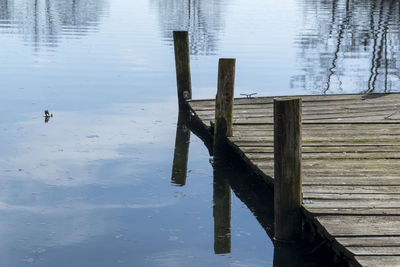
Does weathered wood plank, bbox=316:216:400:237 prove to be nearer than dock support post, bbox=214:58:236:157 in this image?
Yes

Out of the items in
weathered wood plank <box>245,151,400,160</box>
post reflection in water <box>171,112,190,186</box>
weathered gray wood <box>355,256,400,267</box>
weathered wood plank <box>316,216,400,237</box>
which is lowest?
post reflection in water <box>171,112,190,186</box>

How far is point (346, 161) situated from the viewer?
8.32m

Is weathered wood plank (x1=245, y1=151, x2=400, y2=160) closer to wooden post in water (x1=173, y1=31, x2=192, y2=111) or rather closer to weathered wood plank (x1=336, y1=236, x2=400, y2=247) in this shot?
weathered wood plank (x1=336, y1=236, x2=400, y2=247)

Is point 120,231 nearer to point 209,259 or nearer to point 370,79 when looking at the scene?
point 209,259

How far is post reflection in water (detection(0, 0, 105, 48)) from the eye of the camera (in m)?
30.1

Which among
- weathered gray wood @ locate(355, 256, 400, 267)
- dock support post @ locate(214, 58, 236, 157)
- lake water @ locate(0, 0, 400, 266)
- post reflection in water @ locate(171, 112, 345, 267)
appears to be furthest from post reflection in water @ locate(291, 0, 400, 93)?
weathered gray wood @ locate(355, 256, 400, 267)

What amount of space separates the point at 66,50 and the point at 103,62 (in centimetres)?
373

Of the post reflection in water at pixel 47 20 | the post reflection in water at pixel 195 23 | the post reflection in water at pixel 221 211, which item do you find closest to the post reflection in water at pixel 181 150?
the post reflection in water at pixel 221 211

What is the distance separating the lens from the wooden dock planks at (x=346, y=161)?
231 inches

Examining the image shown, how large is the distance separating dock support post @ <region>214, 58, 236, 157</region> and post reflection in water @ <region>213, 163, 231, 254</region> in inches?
16.6

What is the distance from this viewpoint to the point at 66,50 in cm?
2498

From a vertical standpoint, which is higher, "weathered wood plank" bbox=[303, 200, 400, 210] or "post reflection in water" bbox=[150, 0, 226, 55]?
"post reflection in water" bbox=[150, 0, 226, 55]

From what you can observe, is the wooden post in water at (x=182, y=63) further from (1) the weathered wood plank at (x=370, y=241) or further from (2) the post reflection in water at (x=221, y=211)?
(1) the weathered wood plank at (x=370, y=241)

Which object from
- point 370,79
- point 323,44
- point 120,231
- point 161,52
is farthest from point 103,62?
point 120,231
